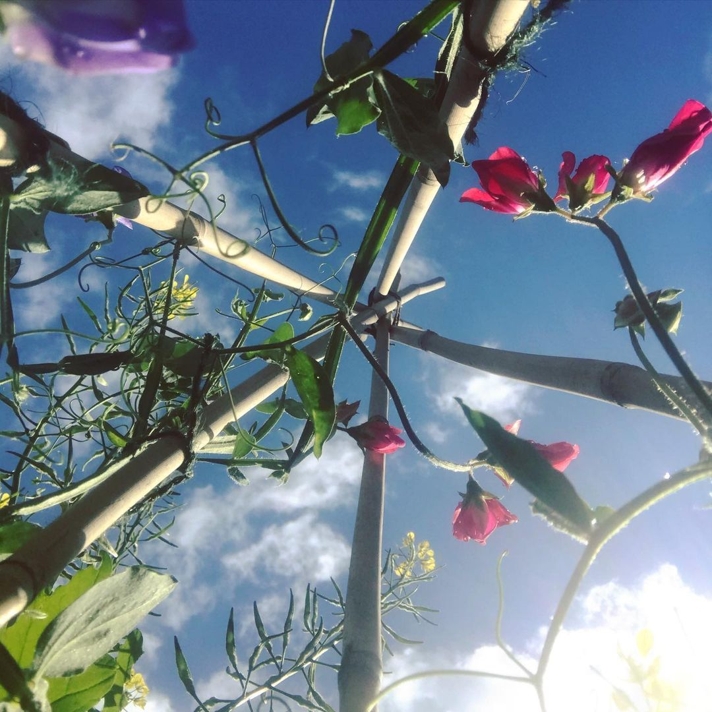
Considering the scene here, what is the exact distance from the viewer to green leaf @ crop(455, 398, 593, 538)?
205 millimetres

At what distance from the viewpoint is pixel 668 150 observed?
0.39 m

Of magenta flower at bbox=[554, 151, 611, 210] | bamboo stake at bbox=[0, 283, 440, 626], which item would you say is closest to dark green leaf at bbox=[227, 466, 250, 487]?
bamboo stake at bbox=[0, 283, 440, 626]

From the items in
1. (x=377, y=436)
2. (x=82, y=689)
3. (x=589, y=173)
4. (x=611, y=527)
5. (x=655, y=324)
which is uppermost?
(x=589, y=173)

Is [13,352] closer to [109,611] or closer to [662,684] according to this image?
[109,611]

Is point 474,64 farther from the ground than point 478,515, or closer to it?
farther from the ground

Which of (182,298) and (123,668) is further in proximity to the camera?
(182,298)

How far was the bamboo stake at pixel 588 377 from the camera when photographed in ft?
1.03

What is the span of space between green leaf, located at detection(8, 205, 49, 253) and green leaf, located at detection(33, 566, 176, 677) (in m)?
0.30

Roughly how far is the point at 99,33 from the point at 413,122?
238 millimetres

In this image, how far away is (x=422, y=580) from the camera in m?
0.84

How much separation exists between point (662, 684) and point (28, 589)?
10.8 inches

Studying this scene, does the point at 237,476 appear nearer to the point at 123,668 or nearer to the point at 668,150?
the point at 123,668

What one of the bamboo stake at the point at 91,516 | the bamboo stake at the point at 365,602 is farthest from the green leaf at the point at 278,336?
the bamboo stake at the point at 365,602

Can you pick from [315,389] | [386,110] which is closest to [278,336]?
[315,389]
